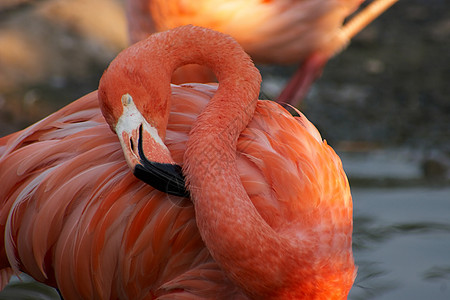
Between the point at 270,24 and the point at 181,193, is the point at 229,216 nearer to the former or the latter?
the point at 181,193

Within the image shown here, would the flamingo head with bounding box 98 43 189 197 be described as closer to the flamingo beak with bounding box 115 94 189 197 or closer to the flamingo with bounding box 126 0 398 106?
the flamingo beak with bounding box 115 94 189 197

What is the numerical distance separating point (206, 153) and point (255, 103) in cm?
37

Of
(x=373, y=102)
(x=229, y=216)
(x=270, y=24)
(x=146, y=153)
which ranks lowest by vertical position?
(x=373, y=102)

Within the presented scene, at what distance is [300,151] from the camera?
234 cm

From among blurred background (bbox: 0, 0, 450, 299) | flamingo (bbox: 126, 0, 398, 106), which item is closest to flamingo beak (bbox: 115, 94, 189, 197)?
blurred background (bbox: 0, 0, 450, 299)

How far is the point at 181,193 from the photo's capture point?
2.14 m

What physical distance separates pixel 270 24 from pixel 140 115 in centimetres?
182

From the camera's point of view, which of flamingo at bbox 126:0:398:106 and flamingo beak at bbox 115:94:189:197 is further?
flamingo at bbox 126:0:398:106

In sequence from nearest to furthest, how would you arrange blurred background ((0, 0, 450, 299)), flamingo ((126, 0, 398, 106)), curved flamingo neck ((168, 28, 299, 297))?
curved flamingo neck ((168, 28, 299, 297)) < blurred background ((0, 0, 450, 299)) < flamingo ((126, 0, 398, 106))

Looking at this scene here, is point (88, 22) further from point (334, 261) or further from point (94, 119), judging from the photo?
point (334, 261)

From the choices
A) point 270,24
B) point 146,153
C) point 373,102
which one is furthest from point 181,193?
point 373,102

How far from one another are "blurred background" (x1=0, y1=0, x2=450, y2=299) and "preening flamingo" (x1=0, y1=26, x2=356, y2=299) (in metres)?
0.85

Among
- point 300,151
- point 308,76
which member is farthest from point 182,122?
point 308,76

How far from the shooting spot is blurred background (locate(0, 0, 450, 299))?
3.34 metres
